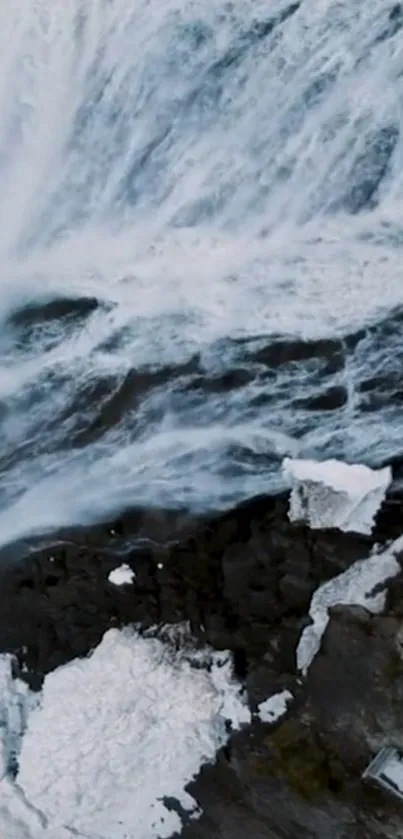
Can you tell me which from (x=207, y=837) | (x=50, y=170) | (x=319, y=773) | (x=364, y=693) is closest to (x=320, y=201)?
(x=50, y=170)

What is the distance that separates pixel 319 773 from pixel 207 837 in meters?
1.06

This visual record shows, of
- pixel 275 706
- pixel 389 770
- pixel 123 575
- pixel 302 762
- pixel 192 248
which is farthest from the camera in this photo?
pixel 123 575

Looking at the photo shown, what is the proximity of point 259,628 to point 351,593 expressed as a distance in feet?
2.20

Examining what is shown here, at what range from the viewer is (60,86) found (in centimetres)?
676

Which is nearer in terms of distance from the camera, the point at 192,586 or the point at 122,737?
the point at 192,586

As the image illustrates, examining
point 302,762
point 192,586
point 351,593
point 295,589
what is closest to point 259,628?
point 295,589

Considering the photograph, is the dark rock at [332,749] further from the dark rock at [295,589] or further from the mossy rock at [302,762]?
the dark rock at [295,589]

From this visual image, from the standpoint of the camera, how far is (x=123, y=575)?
6.63 metres

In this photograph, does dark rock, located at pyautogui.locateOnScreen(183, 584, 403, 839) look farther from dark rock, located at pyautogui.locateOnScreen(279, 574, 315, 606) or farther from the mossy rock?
dark rock, located at pyautogui.locateOnScreen(279, 574, 315, 606)

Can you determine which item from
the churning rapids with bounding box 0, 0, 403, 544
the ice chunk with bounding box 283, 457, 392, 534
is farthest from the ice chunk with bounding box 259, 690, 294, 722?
the churning rapids with bounding box 0, 0, 403, 544

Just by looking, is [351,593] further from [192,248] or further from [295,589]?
[192,248]

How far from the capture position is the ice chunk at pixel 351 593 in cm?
589

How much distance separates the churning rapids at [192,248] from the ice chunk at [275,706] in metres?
1.18

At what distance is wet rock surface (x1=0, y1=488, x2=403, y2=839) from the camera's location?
5.84 m
